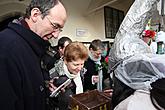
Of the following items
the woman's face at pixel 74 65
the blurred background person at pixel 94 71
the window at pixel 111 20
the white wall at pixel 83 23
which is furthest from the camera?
the window at pixel 111 20

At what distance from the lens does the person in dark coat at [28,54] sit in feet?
3.18

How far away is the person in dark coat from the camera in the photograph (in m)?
0.97

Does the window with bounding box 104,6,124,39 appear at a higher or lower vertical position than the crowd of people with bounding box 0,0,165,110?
higher

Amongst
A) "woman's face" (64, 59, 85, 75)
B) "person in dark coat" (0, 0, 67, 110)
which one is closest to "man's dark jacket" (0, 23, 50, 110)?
"person in dark coat" (0, 0, 67, 110)

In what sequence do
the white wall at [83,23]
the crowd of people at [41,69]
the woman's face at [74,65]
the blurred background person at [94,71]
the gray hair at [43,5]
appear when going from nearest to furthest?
the crowd of people at [41,69], the gray hair at [43,5], the woman's face at [74,65], the blurred background person at [94,71], the white wall at [83,23]

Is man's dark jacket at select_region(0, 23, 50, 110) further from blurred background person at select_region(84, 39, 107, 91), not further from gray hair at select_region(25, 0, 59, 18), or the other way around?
blurred background person at select_region(84, 39, 107, 91)

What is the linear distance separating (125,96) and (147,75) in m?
0.13

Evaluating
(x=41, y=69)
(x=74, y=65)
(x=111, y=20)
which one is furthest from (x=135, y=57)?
(x=111, y=20)

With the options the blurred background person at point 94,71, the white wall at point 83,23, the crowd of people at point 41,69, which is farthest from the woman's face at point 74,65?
the white wall at point 83,23

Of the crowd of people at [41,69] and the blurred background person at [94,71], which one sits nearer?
the crowd of people at [41,69]

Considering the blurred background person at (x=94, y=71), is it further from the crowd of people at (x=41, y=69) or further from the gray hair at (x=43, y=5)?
the gray hair at (x=43, y=5)

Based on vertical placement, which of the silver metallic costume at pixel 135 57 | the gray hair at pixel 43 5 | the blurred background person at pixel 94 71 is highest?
the gray hair at pixel 43 5

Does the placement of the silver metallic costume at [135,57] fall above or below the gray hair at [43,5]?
below

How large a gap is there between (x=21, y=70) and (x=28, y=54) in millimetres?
92
